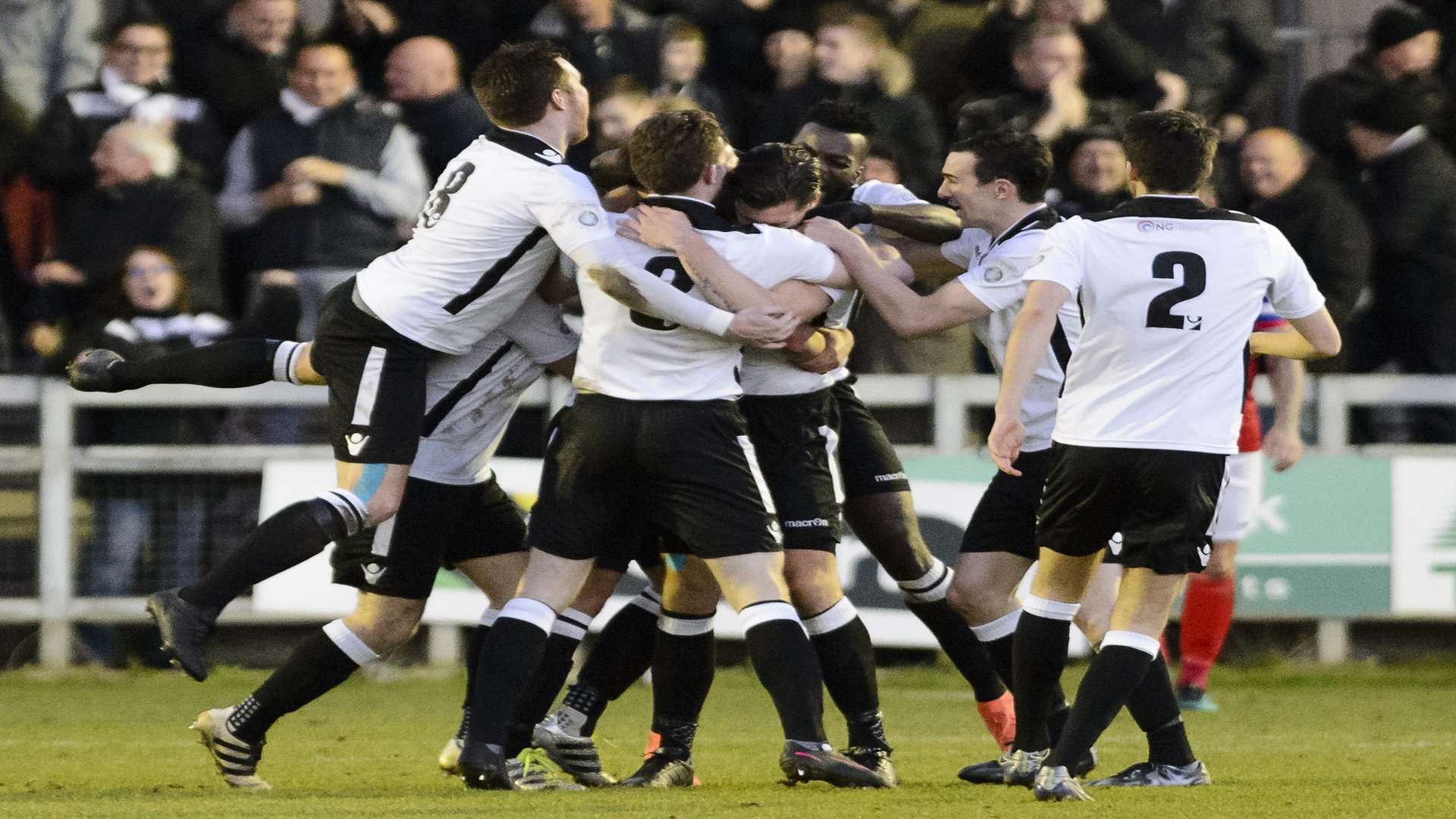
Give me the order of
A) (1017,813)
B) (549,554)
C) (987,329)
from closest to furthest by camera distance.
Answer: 1. (1017,813)
2. (549,554)
3. (987,329)

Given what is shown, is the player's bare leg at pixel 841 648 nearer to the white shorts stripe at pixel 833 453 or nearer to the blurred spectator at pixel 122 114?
the white shorts stripe at pixel 833 453

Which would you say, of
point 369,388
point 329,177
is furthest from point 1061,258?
point 329,177

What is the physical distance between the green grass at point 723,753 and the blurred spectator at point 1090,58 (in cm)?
280

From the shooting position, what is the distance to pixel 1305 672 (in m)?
9.99

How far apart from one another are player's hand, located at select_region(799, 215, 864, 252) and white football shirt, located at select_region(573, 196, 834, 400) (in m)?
0.15

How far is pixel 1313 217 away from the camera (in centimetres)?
989

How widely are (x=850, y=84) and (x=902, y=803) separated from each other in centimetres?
500

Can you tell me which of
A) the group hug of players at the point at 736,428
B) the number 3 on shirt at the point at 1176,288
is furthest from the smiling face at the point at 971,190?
the number 3 on shirt at the point at 1176,288

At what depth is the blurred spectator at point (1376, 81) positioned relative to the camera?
1037cm

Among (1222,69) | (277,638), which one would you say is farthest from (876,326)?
(277,638)

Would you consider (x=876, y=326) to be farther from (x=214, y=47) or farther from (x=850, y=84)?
(x=214, y=47)

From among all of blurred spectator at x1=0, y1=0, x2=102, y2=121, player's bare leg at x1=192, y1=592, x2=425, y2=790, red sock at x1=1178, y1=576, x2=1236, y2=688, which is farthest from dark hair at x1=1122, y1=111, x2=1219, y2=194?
blurred spectator at x1=0, y1=0, x2=102, y2=121

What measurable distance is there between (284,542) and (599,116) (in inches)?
170

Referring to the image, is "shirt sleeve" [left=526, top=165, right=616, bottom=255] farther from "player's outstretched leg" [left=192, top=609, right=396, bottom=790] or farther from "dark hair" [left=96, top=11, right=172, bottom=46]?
"dark hair" [left=96, top=11, right=172, bottom=46]
